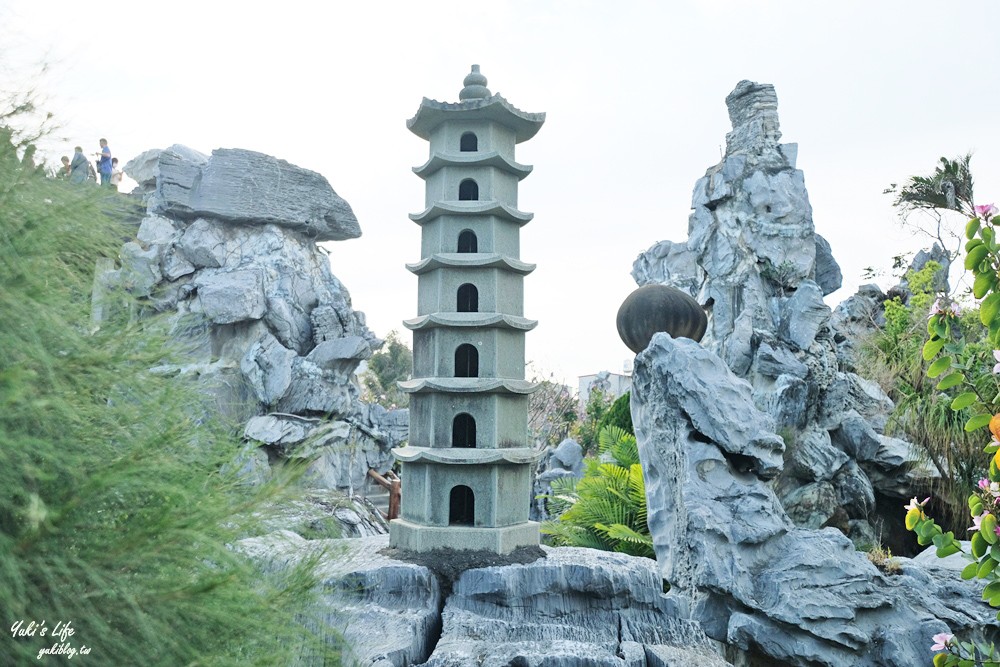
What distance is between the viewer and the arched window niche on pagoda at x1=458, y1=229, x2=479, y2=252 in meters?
9.69

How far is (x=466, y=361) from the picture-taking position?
9312 mm

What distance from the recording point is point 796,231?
728 inches

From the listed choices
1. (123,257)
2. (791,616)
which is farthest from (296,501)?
(791,616)

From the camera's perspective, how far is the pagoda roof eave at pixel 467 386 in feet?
28.7

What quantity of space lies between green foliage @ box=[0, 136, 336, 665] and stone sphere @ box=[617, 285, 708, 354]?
1137cm

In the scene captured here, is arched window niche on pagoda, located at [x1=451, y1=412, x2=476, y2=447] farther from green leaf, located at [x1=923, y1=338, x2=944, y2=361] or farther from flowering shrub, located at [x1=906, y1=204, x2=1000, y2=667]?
green leaf, located at [x1=923, y1=338, x2=944, y2=361]

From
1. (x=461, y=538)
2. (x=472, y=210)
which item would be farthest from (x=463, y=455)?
(x=472, y=210)

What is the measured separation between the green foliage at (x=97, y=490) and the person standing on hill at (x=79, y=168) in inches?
11.6

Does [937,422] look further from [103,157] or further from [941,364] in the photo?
[103,157]

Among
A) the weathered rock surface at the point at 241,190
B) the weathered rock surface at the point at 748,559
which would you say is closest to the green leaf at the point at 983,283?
the weathered rock surface at the point at 748,559

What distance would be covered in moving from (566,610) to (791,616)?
2490 mm

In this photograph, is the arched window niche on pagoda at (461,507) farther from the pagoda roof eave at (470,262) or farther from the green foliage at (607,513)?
the green foliage at (607,513)

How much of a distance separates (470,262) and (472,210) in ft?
2.39

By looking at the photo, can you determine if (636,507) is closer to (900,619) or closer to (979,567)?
(900,619)
